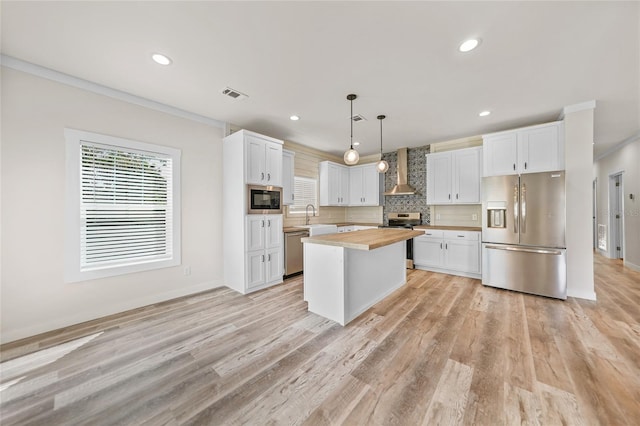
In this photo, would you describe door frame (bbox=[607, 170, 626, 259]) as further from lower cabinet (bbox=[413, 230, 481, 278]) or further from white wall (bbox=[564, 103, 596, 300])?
lower cabinet (bbox=[413, 230, 481, 278])

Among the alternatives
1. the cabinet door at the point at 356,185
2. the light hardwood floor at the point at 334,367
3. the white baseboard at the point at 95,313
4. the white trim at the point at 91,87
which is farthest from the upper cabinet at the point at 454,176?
the white baseboard at the point at 95,313

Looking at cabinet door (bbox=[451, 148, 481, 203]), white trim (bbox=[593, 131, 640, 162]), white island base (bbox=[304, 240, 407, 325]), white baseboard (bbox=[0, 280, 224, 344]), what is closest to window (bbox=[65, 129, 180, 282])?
white baseboard (bbox=[0, 280, 224, 344])

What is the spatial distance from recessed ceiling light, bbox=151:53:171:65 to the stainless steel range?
4831 millimetres

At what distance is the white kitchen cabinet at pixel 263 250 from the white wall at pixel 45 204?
1.25 m

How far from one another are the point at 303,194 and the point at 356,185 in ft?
5.08

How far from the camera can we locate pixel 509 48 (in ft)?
7.11

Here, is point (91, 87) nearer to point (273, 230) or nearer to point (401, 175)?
point (273, 230)

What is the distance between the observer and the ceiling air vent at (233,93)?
116 inches

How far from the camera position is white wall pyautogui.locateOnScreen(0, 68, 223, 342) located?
2.36 meters

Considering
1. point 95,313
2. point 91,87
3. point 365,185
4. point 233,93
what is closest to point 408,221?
point 365,185

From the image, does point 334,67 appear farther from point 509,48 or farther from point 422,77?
point 509,48

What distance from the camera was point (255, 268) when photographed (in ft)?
12.5

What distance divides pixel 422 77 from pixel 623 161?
6293 mm

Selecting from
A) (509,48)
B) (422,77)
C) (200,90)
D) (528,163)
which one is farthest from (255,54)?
(528,163)
